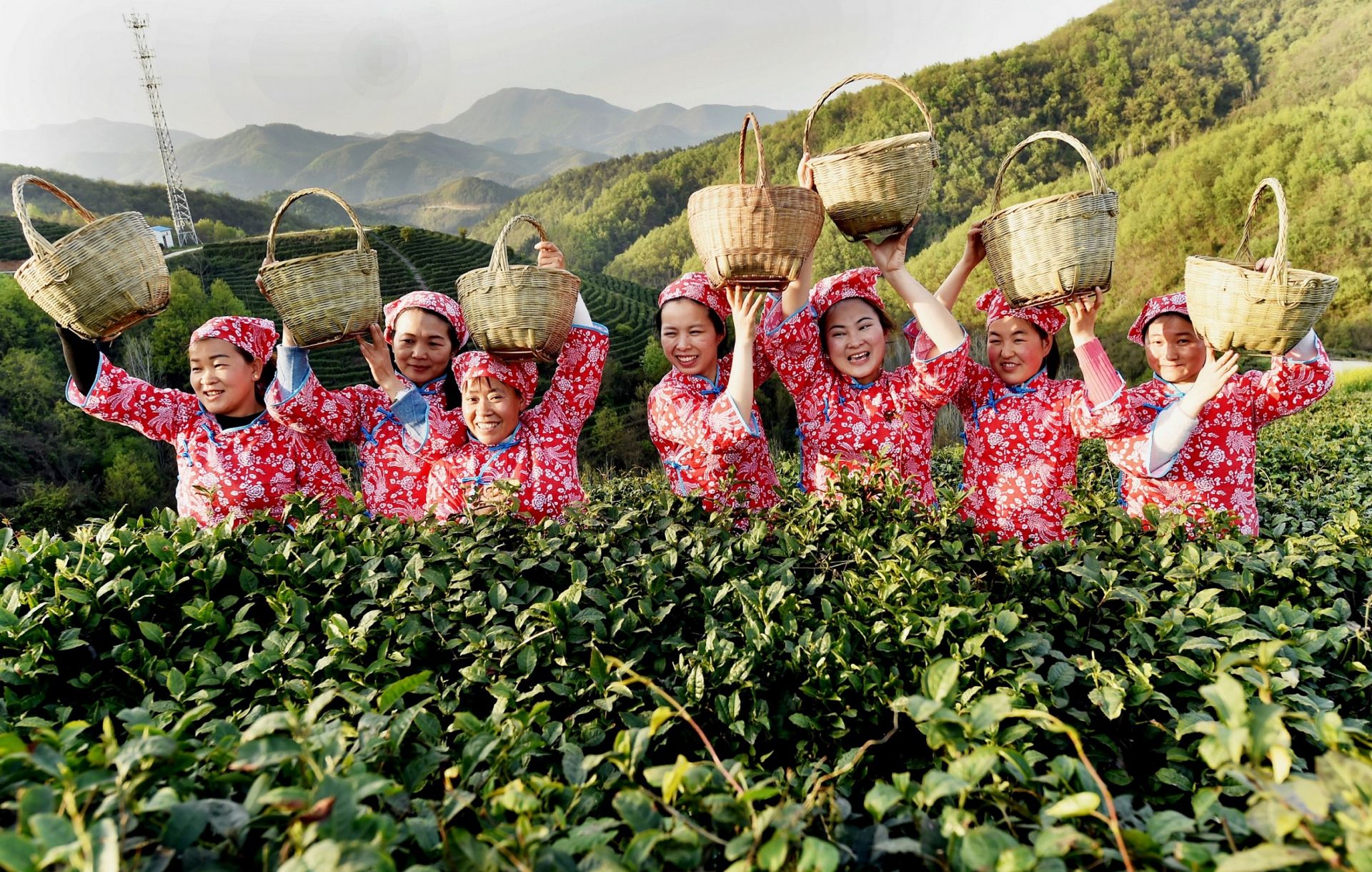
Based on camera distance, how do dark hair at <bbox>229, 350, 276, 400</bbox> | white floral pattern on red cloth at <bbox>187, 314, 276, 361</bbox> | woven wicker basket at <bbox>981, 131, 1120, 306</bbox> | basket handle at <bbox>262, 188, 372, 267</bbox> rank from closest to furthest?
woven wicker basket at <bbox>981, 131, 1120, 306</bbox>
basket handle at <bbox>262, 188, 372, 267</bbox>
white floral pattern on red cloth at <bbox>187, 314, 276, 361</bbox>
dark hair at <bbox>229, 350, 276, 400</bbox>

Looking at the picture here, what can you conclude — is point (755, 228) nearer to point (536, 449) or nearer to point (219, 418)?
point (536, 449)

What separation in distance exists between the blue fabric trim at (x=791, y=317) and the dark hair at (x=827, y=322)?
0.04 m

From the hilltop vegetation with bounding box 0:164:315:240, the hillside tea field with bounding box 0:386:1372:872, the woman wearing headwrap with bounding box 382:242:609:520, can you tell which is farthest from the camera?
the hilltop vegetation with bounding box 0:164:315:240

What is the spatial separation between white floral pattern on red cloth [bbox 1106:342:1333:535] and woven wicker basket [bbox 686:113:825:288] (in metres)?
1.33

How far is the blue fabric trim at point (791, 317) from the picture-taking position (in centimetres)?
274

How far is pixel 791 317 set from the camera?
2.76m

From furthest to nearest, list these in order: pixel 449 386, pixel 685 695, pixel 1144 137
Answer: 1. pixel 1144 137
2. pixel 449 386
3. pixel 685 695

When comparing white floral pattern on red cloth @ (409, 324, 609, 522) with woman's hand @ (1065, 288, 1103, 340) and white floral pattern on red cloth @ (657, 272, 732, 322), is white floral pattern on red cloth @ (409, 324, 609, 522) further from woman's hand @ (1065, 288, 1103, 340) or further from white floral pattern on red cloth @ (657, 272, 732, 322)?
woman's hand @ (1065, 288, 1103, 340)

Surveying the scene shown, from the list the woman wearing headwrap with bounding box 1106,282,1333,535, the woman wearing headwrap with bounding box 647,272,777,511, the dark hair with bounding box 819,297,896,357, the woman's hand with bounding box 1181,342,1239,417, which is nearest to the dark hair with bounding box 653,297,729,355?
the woman wearing headwrap with bounding box 647,272,777,511

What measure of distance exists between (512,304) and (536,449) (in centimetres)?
62

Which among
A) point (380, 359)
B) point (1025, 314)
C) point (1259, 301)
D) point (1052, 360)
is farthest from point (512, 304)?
point (1259, 301)

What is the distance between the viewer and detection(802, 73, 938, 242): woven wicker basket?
7.48 feet

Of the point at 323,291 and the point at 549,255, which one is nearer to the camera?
the point at 323,291

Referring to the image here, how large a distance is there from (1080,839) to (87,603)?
2116 mm
